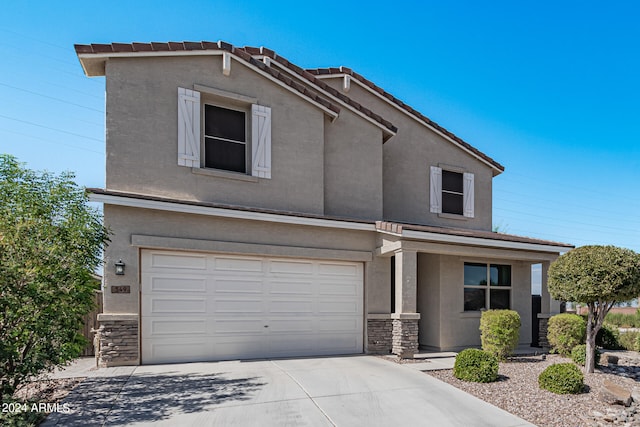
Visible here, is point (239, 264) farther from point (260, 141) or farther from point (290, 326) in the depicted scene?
point (260, 141)

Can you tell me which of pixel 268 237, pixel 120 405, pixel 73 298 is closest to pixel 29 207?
pixel 73 298

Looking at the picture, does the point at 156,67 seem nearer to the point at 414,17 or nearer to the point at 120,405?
the point at 120,405

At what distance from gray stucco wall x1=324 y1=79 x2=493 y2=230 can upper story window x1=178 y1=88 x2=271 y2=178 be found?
4.31 metres

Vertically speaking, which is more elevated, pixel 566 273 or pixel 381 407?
pixel 566 273

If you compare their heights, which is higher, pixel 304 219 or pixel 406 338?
pixel 304 219

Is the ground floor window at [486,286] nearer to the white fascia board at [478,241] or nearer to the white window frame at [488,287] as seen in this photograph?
the white window frame at [488,287]

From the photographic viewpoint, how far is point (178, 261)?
29.1ft

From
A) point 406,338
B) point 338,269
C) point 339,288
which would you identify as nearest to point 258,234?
point 338,269

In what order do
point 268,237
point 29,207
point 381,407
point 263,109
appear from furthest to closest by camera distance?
point 263,109 < point 268,237 < point 381,407 < point 29,207

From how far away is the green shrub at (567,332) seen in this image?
10203 millimetres

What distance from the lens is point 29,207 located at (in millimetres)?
5574

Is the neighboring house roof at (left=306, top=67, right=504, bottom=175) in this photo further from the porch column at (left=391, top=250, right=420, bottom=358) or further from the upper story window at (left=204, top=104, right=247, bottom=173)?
the porch column at (left=391, top=250, right=420, bottom=358)

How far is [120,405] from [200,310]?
10.7ft

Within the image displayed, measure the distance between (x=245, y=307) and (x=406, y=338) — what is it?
161 inches
